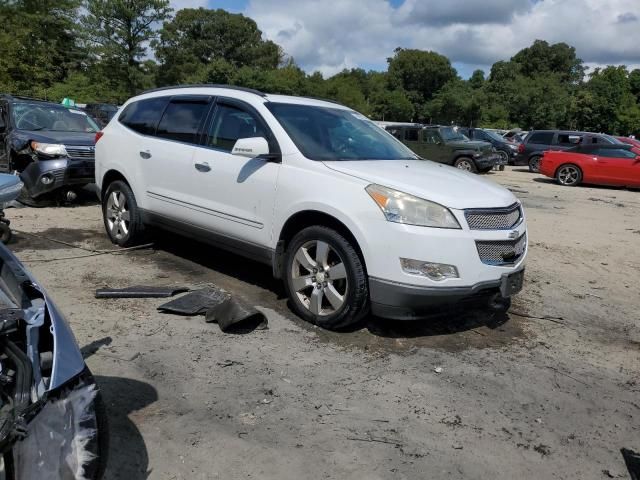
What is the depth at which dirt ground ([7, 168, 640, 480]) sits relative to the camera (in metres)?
2.91

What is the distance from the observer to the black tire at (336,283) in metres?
4.18

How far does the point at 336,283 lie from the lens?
4434mm

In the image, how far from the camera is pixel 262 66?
82375 millimetres

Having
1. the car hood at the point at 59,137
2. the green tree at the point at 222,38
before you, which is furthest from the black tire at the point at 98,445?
the green tree at the point at 222,38

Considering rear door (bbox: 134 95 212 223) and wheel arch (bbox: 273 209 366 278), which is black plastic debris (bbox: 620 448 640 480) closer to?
wheel arch (bbox: 273 209 366 278)

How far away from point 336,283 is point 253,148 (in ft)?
4.25

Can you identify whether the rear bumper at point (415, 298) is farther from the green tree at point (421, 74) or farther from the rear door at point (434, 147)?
the green tree at point (421, 74)

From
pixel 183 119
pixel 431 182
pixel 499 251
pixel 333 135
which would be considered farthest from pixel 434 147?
pixel 499 251

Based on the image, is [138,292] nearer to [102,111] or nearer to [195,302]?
[195,302]

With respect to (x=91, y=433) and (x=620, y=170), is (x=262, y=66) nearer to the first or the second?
(x=620, y=170)

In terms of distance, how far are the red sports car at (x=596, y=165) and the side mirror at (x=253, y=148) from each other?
1508cm

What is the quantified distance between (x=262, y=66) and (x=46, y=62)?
5057 cm

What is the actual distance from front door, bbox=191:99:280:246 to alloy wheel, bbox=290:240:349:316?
1.41ft

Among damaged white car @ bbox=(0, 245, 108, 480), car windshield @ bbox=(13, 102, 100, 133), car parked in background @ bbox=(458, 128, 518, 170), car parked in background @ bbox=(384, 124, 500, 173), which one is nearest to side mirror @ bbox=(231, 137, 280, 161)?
damaged white car @ bbox=(0, 245, 108, 480)
